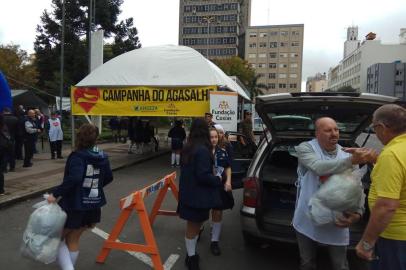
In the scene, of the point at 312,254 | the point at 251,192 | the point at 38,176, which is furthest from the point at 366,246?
the point at 38,176

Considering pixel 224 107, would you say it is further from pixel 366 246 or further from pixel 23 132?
pixel 366 246

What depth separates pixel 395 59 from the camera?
5340 inches

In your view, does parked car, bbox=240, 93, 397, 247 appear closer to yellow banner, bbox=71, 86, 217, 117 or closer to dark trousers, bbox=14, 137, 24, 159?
yellow banner, bbox=71, 86, 217, 117

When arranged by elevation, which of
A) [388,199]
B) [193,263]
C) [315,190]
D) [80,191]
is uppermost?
[388,199]

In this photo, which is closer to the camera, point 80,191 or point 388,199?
point 388,199

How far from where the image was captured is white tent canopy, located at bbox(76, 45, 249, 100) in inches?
561

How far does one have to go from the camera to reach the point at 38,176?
1117 centimetres

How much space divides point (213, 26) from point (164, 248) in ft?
443

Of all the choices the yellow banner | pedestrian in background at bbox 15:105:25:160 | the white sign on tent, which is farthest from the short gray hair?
pedestrian in background at bbox 15:105:25:160

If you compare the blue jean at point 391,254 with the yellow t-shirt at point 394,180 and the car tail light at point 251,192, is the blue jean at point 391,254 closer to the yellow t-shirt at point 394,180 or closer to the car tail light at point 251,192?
the yellow t-shirt at point 394,180

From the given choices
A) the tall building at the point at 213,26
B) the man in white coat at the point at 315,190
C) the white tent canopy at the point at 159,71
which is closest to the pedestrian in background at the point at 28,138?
the white tent canopy at the point at 159,71

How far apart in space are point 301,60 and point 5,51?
107 m

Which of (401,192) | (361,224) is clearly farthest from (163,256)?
(401,192)

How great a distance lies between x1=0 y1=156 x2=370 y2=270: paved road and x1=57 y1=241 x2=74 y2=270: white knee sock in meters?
0.71
